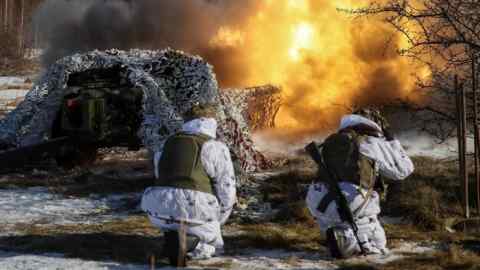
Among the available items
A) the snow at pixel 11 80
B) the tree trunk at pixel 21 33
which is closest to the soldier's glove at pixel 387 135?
the snow at pixel 11 80

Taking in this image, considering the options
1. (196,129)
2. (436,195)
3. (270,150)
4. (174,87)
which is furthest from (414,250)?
(270,150)

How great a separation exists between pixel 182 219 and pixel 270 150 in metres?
6.65

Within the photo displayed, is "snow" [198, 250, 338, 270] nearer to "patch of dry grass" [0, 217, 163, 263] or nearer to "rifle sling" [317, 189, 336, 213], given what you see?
"rifle sling" [317, 189, 336, 213]

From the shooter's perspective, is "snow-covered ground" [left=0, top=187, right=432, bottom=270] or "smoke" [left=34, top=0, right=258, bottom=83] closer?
"snow-covered ground" [left=0, top=187, right=432, bottom=270]

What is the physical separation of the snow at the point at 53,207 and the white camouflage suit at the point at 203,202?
1.97m

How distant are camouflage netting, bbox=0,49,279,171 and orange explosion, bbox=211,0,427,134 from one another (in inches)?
84.8

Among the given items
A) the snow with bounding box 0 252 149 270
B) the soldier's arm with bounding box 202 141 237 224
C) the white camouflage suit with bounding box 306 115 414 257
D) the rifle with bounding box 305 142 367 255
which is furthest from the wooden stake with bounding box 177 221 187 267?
the rifle with bounding box 305 142 367 255

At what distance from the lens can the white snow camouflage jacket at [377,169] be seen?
6016mm

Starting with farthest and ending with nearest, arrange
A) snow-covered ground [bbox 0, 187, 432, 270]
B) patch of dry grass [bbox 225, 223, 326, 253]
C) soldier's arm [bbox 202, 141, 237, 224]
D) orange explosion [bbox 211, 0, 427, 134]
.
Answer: orange explosion [bbox 211, 0, 427, 134], patch of dry grass [bbox 225, 223, 326, 253], soldier's arm [bbox 202, 141, 237, 224], snow-covered ground [bbox 0, 187, 432, 270]

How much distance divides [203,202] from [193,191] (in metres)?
0.13

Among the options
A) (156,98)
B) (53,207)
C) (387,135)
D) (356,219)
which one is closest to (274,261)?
(356,219)

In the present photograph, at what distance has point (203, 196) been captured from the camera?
5855 millimetres

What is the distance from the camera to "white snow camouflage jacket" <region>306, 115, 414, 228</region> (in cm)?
602

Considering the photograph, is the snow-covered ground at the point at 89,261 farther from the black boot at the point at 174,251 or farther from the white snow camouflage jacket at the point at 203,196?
the white snow camouflage jacket at the point at 203,196
